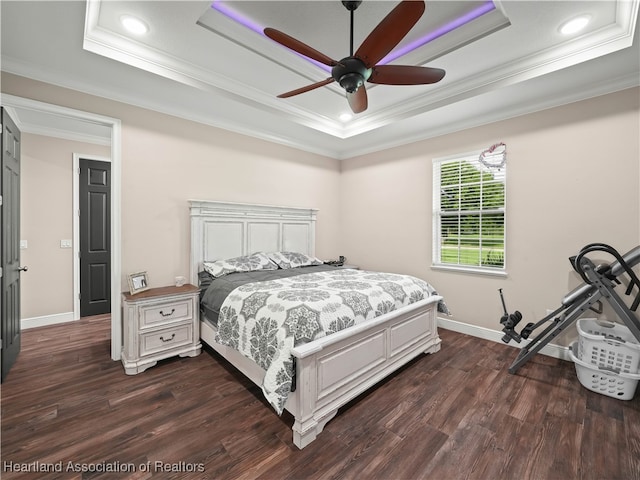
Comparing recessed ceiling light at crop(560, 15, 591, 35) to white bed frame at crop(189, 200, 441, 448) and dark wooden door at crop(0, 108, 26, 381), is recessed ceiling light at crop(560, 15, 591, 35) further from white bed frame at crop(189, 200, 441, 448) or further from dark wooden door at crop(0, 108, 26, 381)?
dark wooden door at crop(0, 108, 26, 381)

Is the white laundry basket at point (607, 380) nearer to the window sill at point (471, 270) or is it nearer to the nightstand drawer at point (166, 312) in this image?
the window sill at point (471, 270)

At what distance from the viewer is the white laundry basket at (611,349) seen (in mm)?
2207

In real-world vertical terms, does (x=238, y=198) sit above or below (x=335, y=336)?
above

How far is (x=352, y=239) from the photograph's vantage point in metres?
5.07

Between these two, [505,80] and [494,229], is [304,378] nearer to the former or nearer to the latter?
[494,229]

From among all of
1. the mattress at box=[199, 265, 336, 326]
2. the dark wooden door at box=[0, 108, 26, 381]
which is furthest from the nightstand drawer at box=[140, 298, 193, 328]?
the dark wooden door at box=[0, 108, 26, 381]

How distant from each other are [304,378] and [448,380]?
4.98ft

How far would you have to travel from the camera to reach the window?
3428mm

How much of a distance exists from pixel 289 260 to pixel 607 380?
3.31 m

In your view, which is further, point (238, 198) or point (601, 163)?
point (238, 198)

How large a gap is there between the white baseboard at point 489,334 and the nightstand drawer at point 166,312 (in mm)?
3232

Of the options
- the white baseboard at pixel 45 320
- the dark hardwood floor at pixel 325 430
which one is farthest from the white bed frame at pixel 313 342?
the white baseboard at pixel 45 320

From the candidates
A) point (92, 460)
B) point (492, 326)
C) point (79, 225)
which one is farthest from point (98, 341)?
point (492, 326)

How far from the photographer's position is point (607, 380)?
2.30 metres
